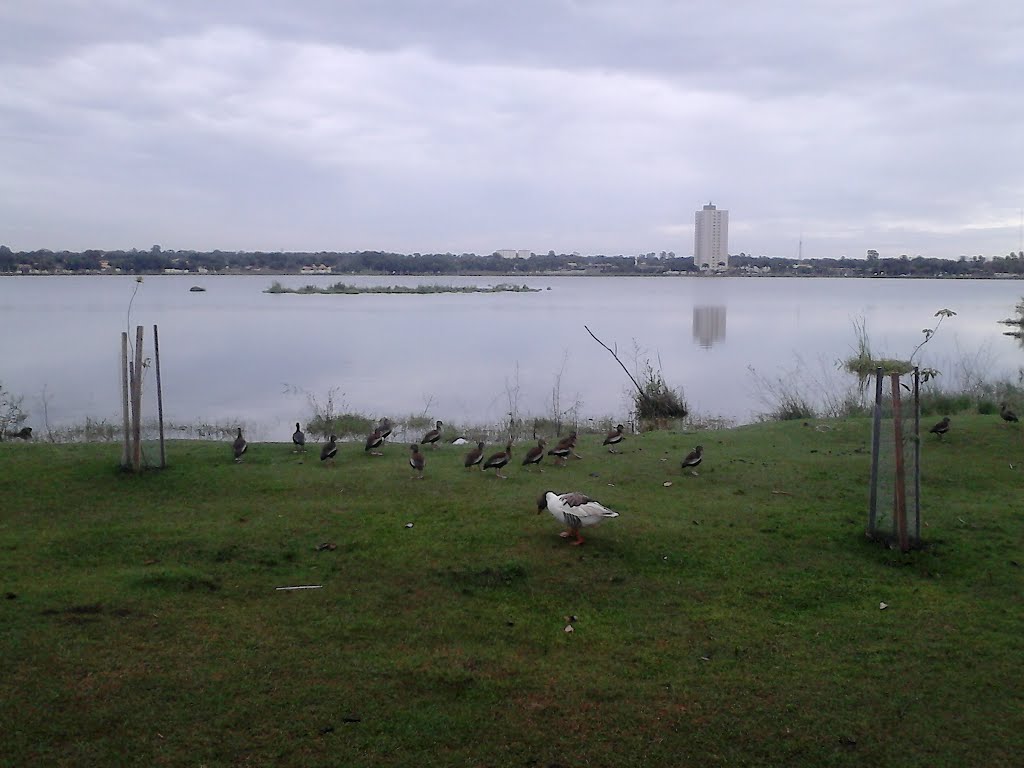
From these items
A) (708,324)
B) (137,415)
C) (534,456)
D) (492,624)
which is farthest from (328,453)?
(708,324)

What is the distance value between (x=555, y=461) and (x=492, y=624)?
5.65m

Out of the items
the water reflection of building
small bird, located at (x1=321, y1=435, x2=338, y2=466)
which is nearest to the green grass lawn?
small bird, located at (x1=321, y1=435, x2=338, y2=466)

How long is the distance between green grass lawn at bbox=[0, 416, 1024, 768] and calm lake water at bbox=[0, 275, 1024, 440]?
10349 millimetres

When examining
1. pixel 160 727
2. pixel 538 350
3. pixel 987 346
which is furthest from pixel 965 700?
pixel 987 346

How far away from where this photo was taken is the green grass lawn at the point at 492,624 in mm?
4906

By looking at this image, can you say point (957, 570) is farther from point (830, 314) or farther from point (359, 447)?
point (830, 314)

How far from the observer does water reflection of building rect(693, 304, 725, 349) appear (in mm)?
41438

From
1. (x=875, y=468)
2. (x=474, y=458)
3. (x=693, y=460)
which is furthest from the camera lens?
(x=474, y=458)

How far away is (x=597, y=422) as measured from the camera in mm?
20125

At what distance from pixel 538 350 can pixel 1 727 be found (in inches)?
1291

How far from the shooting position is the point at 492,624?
6.46m

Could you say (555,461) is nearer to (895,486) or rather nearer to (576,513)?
(576,513)

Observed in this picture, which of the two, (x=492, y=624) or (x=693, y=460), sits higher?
(x=693, y=460)

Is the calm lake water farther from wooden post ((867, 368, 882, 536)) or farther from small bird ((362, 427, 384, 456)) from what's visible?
wooden post ((867, 368, 882, 536))
